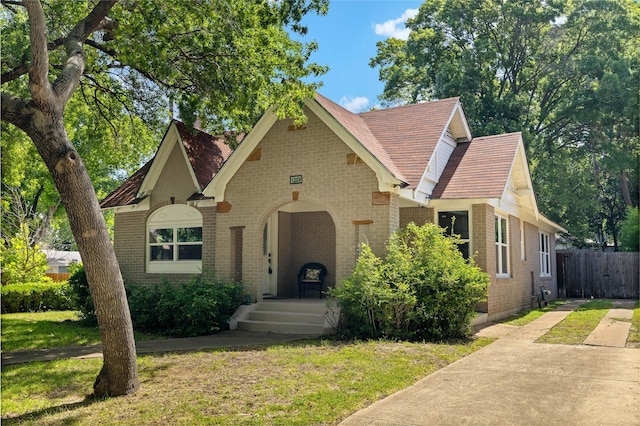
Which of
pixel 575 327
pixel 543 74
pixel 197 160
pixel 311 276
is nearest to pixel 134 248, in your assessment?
pixel 197 160

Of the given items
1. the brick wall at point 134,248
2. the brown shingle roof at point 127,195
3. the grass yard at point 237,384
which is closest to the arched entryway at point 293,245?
the brick wall at point 134,248

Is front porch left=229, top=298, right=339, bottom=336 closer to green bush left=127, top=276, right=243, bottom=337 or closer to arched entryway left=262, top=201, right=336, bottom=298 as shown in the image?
green bush left=127, top=276, right=243, bottom=337

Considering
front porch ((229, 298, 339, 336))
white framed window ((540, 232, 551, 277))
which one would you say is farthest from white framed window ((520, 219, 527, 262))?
front porch ((229, 298, 339, 336))

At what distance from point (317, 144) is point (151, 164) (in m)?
6.29

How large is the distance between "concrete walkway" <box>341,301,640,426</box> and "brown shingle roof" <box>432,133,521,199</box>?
507 cm

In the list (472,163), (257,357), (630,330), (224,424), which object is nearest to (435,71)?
(472,163)

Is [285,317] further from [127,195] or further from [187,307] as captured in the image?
[127,195]

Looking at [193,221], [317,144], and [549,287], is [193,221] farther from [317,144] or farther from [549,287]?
[549,287]

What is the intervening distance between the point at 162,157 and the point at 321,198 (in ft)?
20.6

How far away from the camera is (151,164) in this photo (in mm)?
17266

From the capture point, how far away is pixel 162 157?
17.1 m

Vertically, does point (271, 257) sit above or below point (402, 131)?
below

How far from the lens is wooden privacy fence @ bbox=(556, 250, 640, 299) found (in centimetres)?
2520

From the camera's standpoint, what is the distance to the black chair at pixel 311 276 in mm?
16766
